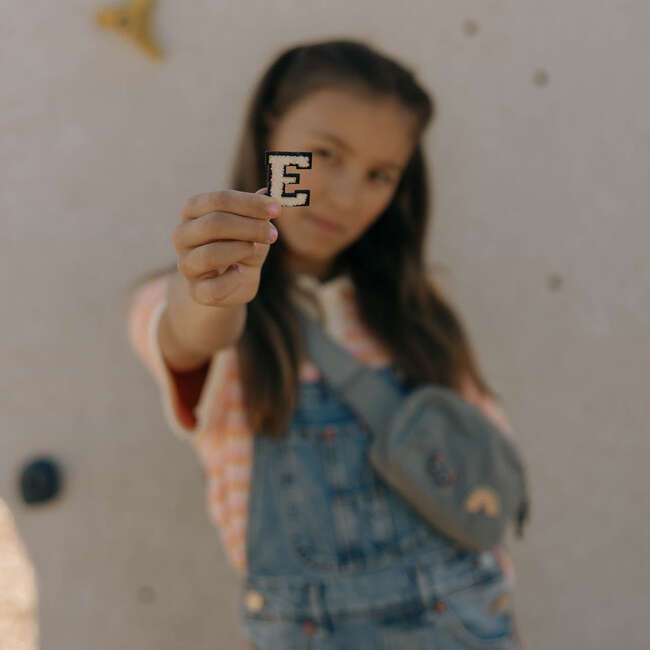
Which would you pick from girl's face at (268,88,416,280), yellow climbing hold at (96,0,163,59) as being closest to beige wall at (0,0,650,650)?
yellow climbing hold at (96,0,163,59)

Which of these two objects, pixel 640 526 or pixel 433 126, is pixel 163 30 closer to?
pixel 433 126

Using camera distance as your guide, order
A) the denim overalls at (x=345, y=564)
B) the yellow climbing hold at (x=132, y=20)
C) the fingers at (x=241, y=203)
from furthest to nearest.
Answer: the yellow climbing hold at (x=132, y=20) → the denim overalls at (x=345, y=564) → the fingers at (x=241, y=203)

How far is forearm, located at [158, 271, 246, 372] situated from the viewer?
56cm

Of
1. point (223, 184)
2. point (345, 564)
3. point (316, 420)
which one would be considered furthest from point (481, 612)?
point (223, 184)

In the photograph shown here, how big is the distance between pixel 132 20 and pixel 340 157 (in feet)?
1.38

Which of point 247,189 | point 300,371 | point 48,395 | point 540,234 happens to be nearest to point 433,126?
point 540,234

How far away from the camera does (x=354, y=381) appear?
747 millimetres

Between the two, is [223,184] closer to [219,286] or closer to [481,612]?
[219,286]

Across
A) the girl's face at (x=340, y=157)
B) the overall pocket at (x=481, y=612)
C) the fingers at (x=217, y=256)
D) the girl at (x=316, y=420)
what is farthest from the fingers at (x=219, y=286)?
the overall pocket at (x=481, y=612)

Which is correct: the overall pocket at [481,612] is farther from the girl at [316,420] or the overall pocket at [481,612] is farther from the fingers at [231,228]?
the fingers at [231,228]

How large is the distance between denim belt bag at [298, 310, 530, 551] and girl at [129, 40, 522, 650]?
21 millimetres

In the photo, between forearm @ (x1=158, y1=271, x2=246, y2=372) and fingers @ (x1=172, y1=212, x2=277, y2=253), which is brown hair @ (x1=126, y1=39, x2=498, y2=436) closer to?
forearm @ (x1=158, y1=271, x2=246, y2=372)

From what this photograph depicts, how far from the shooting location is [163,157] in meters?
0.95

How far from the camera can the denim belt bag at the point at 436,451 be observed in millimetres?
709
